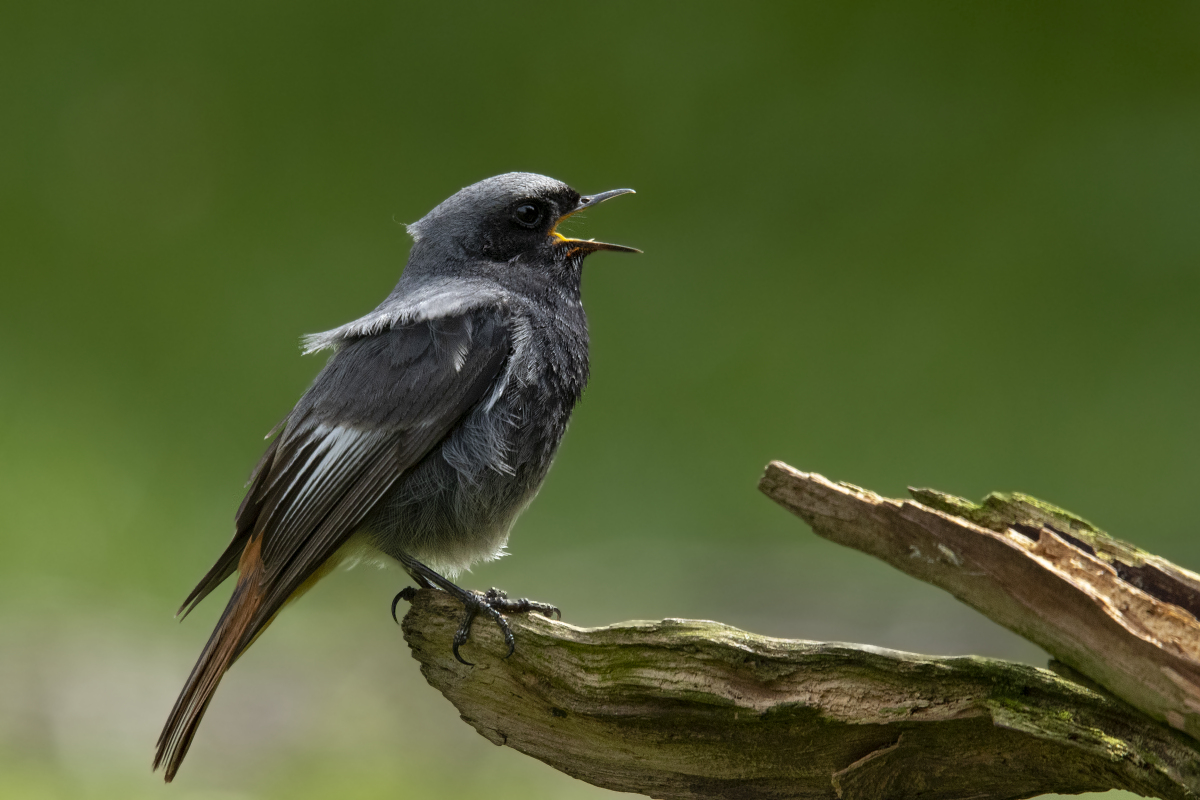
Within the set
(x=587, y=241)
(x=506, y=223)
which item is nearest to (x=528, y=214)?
(x=506, y=223)

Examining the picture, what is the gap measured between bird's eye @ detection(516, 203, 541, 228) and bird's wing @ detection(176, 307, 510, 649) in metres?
0.44

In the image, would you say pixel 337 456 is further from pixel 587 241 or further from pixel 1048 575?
pixel 1048 575

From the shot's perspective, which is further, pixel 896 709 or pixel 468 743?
pixel 468 743

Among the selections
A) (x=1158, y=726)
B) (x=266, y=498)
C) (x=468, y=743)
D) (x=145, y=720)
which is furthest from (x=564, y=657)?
(x=145, y=720)

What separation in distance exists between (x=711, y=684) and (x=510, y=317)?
1391 mm

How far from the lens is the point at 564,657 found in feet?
9.20

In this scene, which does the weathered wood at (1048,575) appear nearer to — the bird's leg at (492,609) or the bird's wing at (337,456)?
the bird's leg at (492,609)

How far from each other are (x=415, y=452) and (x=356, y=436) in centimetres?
18

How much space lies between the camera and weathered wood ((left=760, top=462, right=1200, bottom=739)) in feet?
6.95

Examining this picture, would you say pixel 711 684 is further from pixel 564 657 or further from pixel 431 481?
pixel 431 481

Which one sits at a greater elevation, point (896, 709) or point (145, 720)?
point (145, 720)

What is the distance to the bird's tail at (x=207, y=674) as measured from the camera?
2994 millimetres

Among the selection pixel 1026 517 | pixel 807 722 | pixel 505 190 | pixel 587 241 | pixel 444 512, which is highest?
pixel 505 190

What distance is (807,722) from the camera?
96.6 inches
